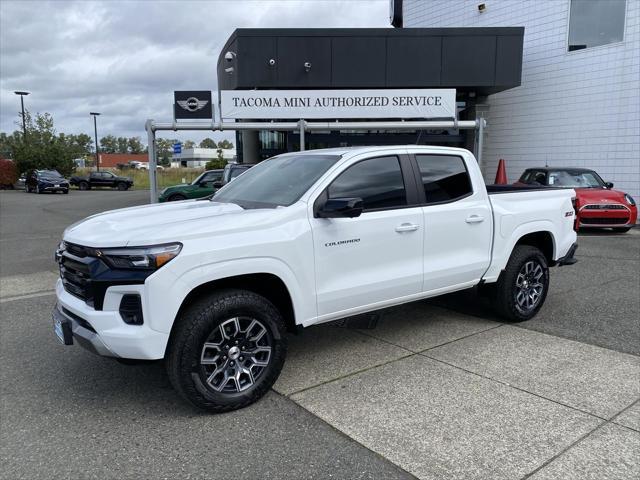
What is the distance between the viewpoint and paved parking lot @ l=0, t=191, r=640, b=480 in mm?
3020

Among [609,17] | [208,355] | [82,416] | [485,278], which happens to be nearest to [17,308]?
[82,416]

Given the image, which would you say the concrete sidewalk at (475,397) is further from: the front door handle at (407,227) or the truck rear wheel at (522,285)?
the front door handle at (407,227)

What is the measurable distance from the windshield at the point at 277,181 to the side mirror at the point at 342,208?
1.02 feet

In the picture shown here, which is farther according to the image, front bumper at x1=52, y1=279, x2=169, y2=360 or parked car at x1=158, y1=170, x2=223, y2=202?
parked car at x1=158, y1=170, x2=223, y2=202

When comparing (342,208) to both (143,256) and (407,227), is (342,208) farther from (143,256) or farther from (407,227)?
(143,256)

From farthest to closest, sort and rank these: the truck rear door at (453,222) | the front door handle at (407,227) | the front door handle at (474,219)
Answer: the front door handle at (474,219) → the truck rear door at (453,222) → the front door handle at (407,227)

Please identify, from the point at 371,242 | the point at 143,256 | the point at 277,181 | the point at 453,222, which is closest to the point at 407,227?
the point at 371,242

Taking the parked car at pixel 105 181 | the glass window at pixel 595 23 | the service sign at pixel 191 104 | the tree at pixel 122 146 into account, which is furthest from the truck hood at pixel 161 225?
the tree at pixel 122 146

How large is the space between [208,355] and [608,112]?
1713cm

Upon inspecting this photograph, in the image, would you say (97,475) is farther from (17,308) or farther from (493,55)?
(493,55)

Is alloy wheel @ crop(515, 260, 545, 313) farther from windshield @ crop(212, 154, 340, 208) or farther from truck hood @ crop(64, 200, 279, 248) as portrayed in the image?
truck hood @ crop(64, 200, 279, 248)

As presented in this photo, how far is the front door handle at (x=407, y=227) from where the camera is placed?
4.39m

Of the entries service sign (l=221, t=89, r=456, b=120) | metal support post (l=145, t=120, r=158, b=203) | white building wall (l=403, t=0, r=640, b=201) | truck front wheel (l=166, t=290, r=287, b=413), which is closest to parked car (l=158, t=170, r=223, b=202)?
metal support post (l=145, t=120, r=158, b=203)

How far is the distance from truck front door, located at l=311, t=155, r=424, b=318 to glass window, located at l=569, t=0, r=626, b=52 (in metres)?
15.5
